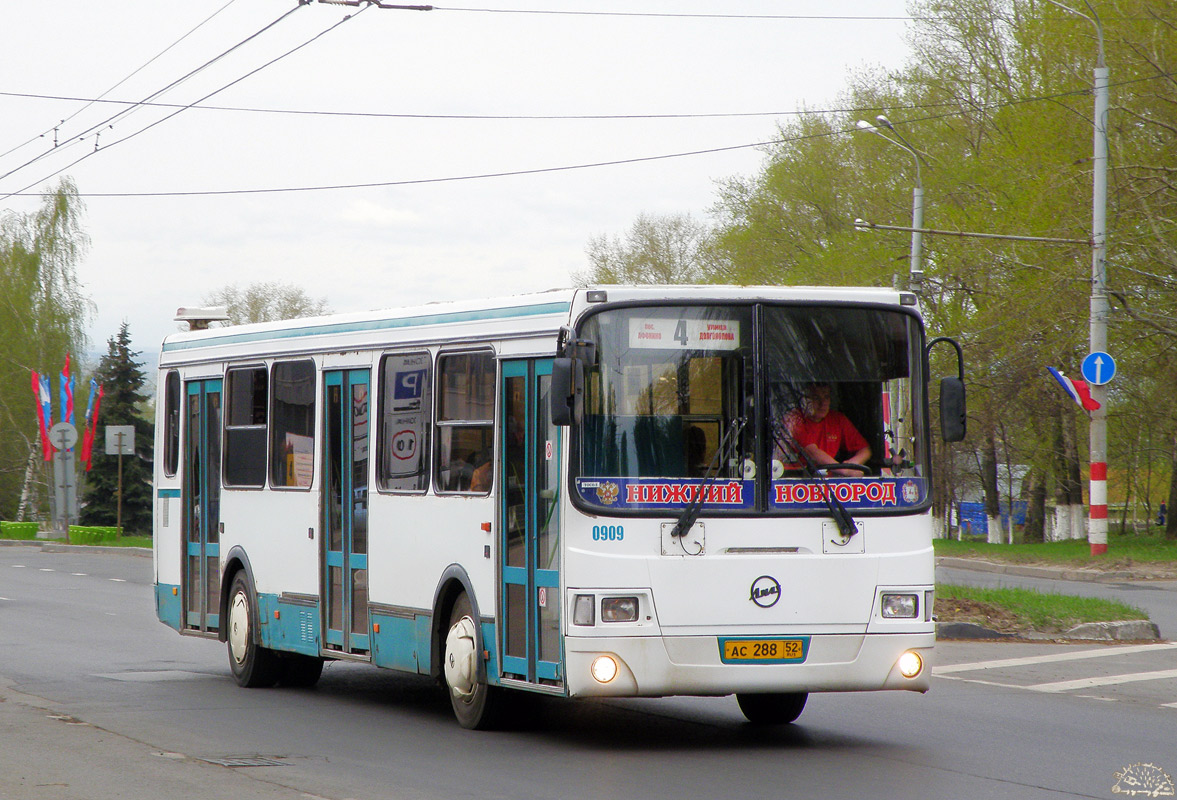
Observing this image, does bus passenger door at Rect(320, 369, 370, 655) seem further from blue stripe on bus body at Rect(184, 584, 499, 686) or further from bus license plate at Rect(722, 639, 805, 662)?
bus license plate at Rect(722, 639, 805, 662)

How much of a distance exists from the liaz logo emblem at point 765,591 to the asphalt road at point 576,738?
0.88 meters

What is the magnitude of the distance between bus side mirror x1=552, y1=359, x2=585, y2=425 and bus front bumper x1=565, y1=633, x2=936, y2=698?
1242 millimetres

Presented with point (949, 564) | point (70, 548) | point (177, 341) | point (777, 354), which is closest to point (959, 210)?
point (949, 564)

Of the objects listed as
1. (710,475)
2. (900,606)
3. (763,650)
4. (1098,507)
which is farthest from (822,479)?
(1098,507)

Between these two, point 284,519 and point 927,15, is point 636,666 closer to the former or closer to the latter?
point 284,519

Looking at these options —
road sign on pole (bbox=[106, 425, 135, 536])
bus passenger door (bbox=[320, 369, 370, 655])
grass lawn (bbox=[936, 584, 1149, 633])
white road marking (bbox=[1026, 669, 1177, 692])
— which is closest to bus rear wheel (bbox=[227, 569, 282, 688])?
bus passenger door (bbox=[320, 369, 370, 655])

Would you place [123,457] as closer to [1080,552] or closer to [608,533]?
[1080,552]

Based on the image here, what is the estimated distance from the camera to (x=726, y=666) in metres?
9.32

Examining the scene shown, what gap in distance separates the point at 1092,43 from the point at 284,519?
2251 centimetres

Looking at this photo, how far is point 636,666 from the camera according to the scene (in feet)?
30.2

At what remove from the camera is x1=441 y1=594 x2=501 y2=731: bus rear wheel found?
33.9ft

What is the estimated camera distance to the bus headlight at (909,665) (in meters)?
9.54

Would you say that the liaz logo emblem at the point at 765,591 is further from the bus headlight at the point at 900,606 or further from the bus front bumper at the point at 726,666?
the bus headlight at the point at 900,606

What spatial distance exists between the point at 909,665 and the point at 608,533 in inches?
75.1
